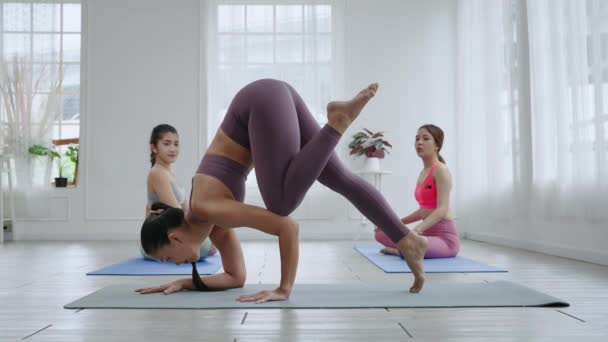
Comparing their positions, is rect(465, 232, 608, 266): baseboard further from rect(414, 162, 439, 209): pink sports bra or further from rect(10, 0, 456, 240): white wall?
rect(10, 0, 456, 240): white wall

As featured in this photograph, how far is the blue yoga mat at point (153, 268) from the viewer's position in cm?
311

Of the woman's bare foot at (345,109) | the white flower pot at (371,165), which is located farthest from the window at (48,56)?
the woman's bare foot at (345,109)

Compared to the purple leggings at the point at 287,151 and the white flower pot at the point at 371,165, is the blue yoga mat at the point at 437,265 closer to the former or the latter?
the purple leggings at the point at 287,151

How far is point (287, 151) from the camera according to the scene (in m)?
1.97

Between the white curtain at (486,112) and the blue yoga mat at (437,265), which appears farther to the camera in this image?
the white curtain at (486,112)

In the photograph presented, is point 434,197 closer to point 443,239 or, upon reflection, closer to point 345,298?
point 443,239

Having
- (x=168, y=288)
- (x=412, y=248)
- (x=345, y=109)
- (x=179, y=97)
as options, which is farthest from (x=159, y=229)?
(x=179, y=97)

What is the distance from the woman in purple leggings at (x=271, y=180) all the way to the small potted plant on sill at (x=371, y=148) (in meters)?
3.62

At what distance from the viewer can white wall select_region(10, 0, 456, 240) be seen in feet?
20.7

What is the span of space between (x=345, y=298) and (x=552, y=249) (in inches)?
102

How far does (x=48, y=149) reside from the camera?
6.18 m

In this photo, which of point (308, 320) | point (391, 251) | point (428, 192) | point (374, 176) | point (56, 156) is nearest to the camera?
point (308, 320)

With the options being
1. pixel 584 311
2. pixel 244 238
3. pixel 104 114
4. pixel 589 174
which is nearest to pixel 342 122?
pixel 584 311

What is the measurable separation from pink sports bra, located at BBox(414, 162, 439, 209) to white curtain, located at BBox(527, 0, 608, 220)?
0.92 m
